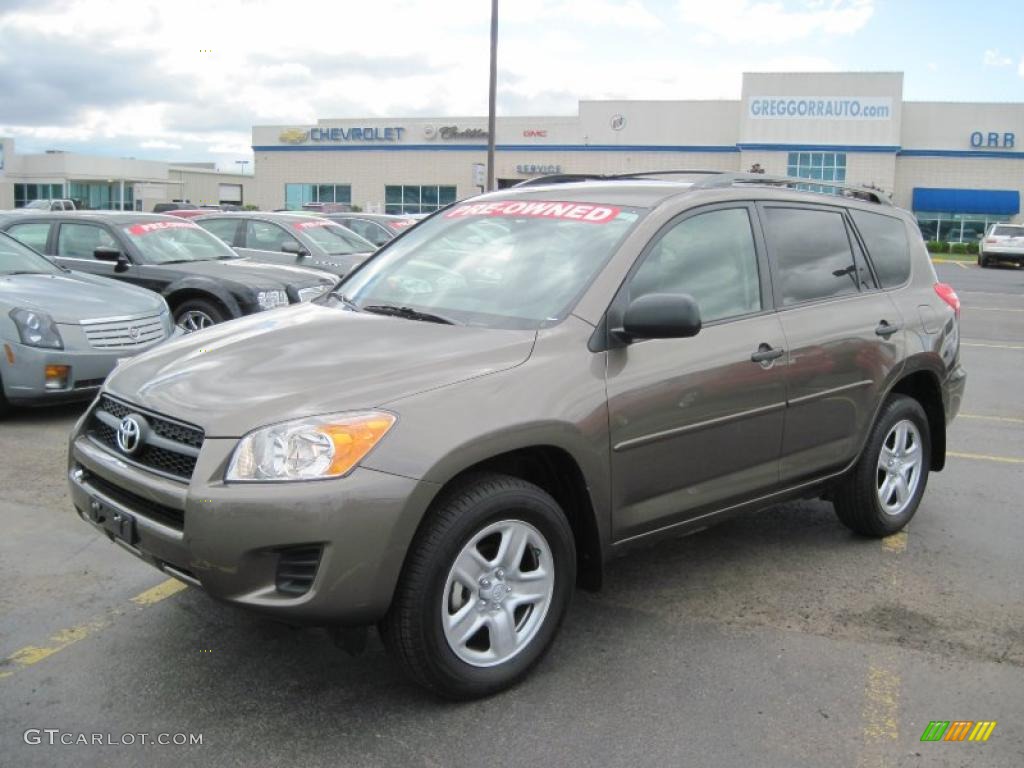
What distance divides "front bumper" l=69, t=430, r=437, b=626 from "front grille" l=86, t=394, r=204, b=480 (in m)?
0.11

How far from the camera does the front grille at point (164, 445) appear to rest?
3.14 meters

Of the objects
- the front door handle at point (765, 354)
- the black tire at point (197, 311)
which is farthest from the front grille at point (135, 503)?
the black tire at point (197, 311)

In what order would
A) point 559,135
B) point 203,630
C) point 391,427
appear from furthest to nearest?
point 559,135 < point 203,630 < point 391,427

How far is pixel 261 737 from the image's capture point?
3062mm

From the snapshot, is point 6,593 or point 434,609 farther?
point 6,593

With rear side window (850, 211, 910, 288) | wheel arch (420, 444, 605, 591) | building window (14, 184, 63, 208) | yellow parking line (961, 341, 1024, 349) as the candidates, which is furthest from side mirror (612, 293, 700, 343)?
building window (14, 184, 63, 208)

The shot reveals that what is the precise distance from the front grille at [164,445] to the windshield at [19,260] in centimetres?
541

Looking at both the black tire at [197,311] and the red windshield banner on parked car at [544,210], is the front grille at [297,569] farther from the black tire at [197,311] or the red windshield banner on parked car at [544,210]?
the black tire at [197,311]

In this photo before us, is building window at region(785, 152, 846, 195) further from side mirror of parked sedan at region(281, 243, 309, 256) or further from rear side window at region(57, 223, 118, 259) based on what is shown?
rear side window at region(57, 223, 118, 259)

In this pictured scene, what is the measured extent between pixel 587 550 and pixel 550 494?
0.83 ft

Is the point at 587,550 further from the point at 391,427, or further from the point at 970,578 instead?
the point at 970,578

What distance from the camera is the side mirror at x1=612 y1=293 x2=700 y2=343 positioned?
3.47m

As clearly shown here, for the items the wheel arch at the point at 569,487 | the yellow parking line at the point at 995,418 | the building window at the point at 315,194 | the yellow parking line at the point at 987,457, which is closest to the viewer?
the wheel arch at the point at 569,487

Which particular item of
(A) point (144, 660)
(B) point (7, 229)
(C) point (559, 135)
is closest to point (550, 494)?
(A) point (144, 660)
